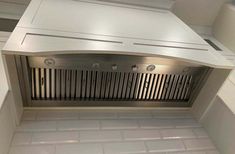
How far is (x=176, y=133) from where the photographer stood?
110cm

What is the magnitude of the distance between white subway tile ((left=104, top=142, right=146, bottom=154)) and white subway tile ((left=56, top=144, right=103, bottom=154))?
36 mm

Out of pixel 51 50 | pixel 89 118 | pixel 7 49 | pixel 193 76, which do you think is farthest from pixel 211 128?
pixel 7 49

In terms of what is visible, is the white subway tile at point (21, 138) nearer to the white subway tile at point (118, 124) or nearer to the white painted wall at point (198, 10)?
the white subway tile at point (118, 124)

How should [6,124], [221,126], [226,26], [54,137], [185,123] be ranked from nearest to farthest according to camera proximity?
[6,124] < [54,137] < [221,126] < [185,123] < [226,26]

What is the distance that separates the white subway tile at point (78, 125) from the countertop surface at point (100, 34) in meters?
0.40

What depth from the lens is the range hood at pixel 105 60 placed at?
2.74 ft

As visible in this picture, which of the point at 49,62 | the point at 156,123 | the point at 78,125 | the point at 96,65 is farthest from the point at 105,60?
the point at 156,123

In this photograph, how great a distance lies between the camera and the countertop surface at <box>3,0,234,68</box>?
31.4 inches

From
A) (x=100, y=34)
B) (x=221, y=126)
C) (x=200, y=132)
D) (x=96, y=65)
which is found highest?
(x=100, y=34)

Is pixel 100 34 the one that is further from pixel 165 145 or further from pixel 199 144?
pixel 199 144

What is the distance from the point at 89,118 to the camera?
1073 mm

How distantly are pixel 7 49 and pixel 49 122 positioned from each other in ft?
1.41

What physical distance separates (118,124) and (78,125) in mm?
200

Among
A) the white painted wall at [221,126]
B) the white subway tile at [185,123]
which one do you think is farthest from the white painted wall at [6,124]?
the white painted wall at [221,126]
